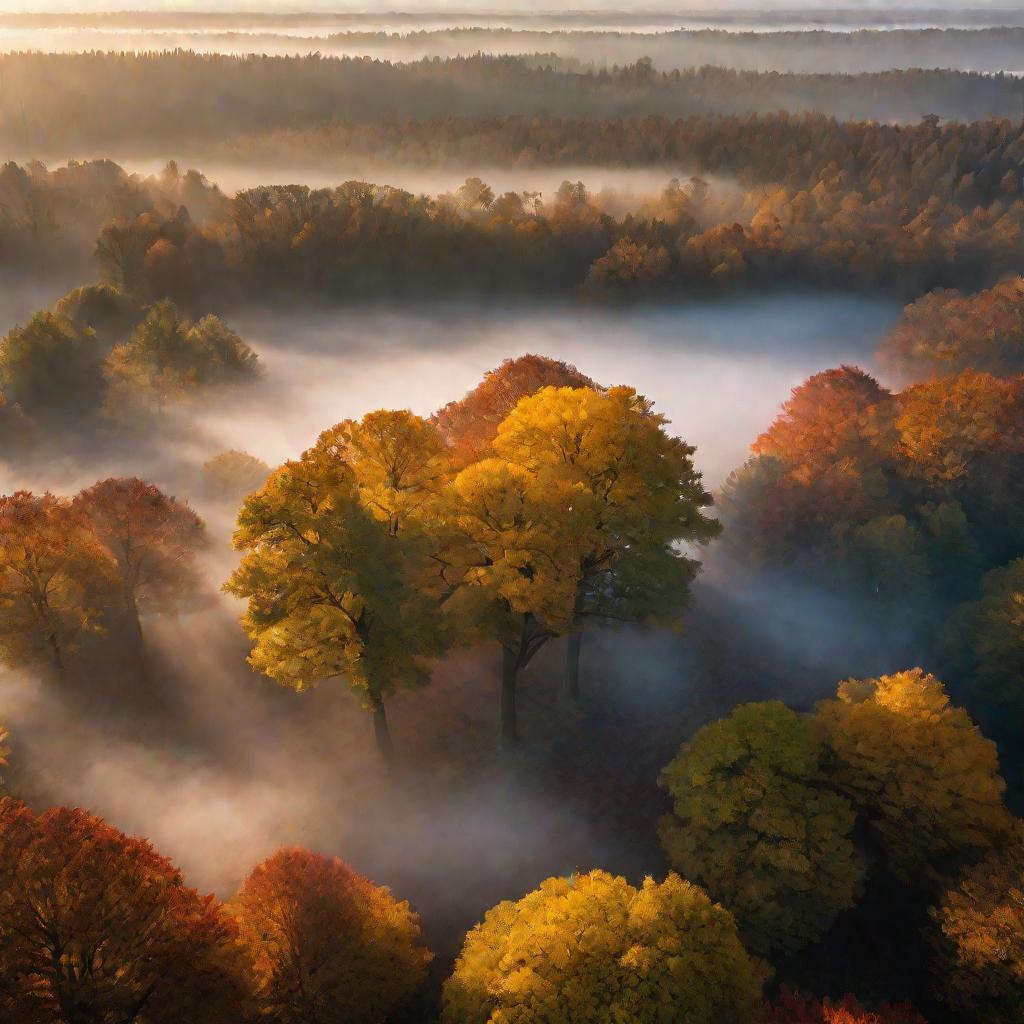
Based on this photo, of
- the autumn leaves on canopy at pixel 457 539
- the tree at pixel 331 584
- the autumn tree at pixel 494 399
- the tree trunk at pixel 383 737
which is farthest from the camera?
Result: the autumn tree at pixel 494 399

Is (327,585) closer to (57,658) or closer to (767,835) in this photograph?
(57,658)

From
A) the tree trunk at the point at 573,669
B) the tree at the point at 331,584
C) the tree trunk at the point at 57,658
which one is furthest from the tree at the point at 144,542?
the tree trunk at the point at 573,669

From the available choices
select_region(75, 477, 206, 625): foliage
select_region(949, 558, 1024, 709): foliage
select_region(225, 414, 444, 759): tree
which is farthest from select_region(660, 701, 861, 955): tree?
select_region(75, 477, 206, 625): foliage

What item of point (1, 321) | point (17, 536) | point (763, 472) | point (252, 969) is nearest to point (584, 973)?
point (252, 969)

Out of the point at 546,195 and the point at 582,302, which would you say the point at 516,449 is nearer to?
the point at 582,302

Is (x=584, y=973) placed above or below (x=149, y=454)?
above

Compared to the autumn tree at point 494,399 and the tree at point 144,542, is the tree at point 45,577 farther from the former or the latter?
the autumn tree at point 494,399

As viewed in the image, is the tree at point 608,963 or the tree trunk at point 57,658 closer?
the tree at point 608,963
